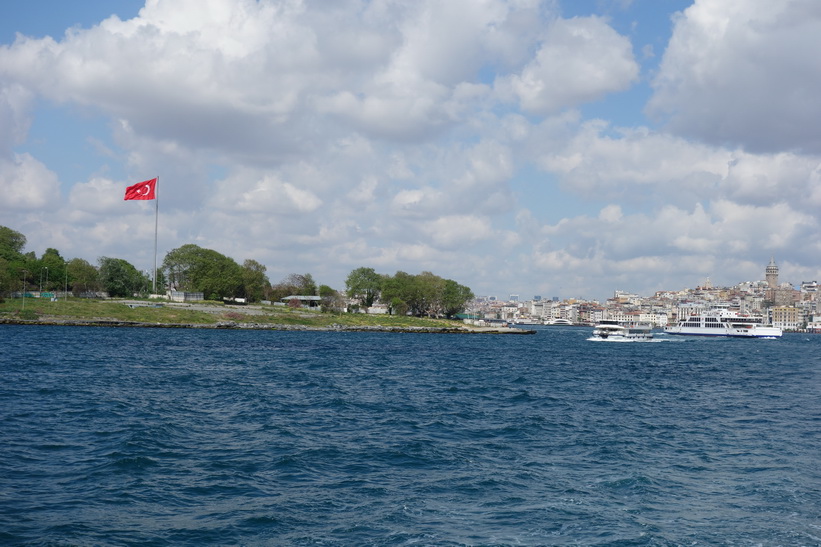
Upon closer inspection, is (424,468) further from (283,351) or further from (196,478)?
(283,351)

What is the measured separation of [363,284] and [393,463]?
6383 inches

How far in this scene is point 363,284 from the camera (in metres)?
181

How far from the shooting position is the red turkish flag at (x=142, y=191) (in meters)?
105

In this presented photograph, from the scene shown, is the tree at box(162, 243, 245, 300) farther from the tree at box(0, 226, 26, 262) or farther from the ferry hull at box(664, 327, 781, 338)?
the ferry hull at box(664, 327, 781, 338)

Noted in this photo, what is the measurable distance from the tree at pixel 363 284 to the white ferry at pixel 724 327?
7551 centimetres

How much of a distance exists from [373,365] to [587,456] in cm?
3354

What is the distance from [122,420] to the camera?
24.2m

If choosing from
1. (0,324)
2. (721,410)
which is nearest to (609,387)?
(721,410)

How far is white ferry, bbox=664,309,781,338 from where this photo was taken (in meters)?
146

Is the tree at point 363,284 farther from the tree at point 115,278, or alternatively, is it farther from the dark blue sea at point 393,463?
the dark blue sea at point 393,463

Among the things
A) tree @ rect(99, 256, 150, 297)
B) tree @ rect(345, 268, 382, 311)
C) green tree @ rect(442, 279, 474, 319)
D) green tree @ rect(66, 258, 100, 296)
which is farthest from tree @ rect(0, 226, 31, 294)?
green tree @ rect(442, 279, 474, 319)

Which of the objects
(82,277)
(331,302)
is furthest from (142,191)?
(331,302)

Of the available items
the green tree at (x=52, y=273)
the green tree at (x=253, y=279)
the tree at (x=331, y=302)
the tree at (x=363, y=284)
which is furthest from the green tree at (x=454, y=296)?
the green tree at (x=52, y=273)

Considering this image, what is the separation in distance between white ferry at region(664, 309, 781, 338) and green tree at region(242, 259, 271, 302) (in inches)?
3870
